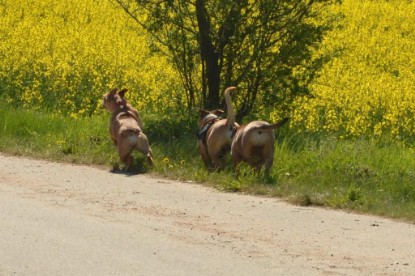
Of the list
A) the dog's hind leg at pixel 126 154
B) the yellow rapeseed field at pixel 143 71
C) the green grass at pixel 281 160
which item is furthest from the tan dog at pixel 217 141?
the yellow rapeseed field at pixel 143 71

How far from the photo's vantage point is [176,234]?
30.0 feet

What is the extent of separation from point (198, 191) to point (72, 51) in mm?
8316

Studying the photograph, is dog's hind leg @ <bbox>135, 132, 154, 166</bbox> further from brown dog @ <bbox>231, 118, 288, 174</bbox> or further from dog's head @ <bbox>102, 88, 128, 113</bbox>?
brown dog @ <bbox>231, 118, 288, 174</bbox>

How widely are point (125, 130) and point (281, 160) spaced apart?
1.66m

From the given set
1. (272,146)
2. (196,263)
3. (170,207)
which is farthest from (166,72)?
(196,263)

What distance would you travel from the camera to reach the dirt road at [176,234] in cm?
802

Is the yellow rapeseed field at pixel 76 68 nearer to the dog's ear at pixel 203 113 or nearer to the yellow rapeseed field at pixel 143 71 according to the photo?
the yellow rapeseed field at pixel 143 71

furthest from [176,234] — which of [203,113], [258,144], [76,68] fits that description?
[76,68]

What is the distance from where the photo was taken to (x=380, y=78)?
739 inches

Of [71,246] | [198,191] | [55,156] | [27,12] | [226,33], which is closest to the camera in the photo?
[71,246]

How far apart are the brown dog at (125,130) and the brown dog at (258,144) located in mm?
1243

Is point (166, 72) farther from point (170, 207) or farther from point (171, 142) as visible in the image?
point (170, 207)

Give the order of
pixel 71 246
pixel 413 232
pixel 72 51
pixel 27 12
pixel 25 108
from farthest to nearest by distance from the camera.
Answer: pixel 27 12 → pixel 72 51 → pixel 25 108 → pixel 413 232 → pixel 71 246

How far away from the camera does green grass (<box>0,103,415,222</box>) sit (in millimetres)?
11031
